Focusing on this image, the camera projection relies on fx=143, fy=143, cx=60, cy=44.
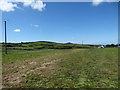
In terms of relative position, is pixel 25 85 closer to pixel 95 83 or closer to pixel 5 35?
pixel 95 83

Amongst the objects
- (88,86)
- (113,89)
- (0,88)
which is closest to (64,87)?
(88,86)

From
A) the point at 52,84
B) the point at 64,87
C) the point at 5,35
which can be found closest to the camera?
the point at 64,87

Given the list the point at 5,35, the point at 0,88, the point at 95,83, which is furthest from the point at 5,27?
the point at 95,83

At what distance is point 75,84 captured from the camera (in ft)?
28.9

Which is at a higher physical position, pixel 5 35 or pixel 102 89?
pixel 5 35

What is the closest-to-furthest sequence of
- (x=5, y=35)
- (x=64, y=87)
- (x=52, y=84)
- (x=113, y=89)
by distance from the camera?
1. (x=113, y=89)
2. (x=64, y=87)
3. (x=52, y=84)
4. (x=5, y=35)

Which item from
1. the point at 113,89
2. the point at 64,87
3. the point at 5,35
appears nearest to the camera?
the point at 113,89

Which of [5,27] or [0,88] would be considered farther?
[5,27]

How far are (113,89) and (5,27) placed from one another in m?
32.2

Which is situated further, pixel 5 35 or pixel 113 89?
pixel 5 35

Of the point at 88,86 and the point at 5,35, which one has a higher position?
the point at 5,35

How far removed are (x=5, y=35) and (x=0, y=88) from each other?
27.9 m

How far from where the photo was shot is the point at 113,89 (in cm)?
785

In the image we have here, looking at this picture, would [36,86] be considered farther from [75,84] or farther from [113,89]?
[113,89]
